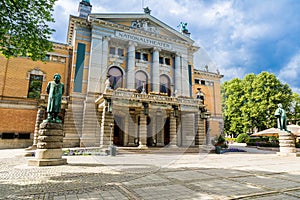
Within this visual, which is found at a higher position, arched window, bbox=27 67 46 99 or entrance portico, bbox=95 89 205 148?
arched window, bbox=27 67 46 99

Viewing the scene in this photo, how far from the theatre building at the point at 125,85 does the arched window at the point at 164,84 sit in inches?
3.3

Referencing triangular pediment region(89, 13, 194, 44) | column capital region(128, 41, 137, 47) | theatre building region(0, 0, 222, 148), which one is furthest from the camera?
column capital region(128, 41, 137, 47)

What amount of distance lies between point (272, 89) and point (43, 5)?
1478 inches

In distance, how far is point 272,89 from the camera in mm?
34219

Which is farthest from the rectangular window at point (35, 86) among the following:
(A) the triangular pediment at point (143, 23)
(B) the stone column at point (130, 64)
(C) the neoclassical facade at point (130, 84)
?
(B) the stone column at point (130, 64)

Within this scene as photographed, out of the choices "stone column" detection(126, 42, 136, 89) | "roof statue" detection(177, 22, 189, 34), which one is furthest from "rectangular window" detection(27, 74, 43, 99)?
"roof statue" detection(177, 22, 189, 34)

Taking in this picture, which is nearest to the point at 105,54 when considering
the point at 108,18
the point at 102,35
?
the point at 102,35

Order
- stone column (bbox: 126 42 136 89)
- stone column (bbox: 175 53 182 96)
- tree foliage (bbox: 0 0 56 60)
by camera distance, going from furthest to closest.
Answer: stone column (bbox: 175 53 182 96) < stone column (bbox: 126 42 136 89) < tree foliage (bbox: 0 0 56 60)

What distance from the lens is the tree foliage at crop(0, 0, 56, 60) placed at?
8555 millimetres

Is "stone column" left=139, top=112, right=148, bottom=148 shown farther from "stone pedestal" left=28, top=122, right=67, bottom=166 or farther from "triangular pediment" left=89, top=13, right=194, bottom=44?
"triangular pediment" left=89, top=13, right=194, bottom=44

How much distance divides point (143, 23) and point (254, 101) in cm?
2595

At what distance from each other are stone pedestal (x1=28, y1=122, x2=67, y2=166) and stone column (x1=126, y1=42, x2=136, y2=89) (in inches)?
540

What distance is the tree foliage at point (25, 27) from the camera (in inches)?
337

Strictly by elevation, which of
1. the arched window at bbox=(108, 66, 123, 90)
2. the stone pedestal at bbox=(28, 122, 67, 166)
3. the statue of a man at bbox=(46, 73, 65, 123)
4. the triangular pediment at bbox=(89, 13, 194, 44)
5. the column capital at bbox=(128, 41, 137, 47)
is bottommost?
the stone pedestal at bbox=(28, 122, 67, 166)
